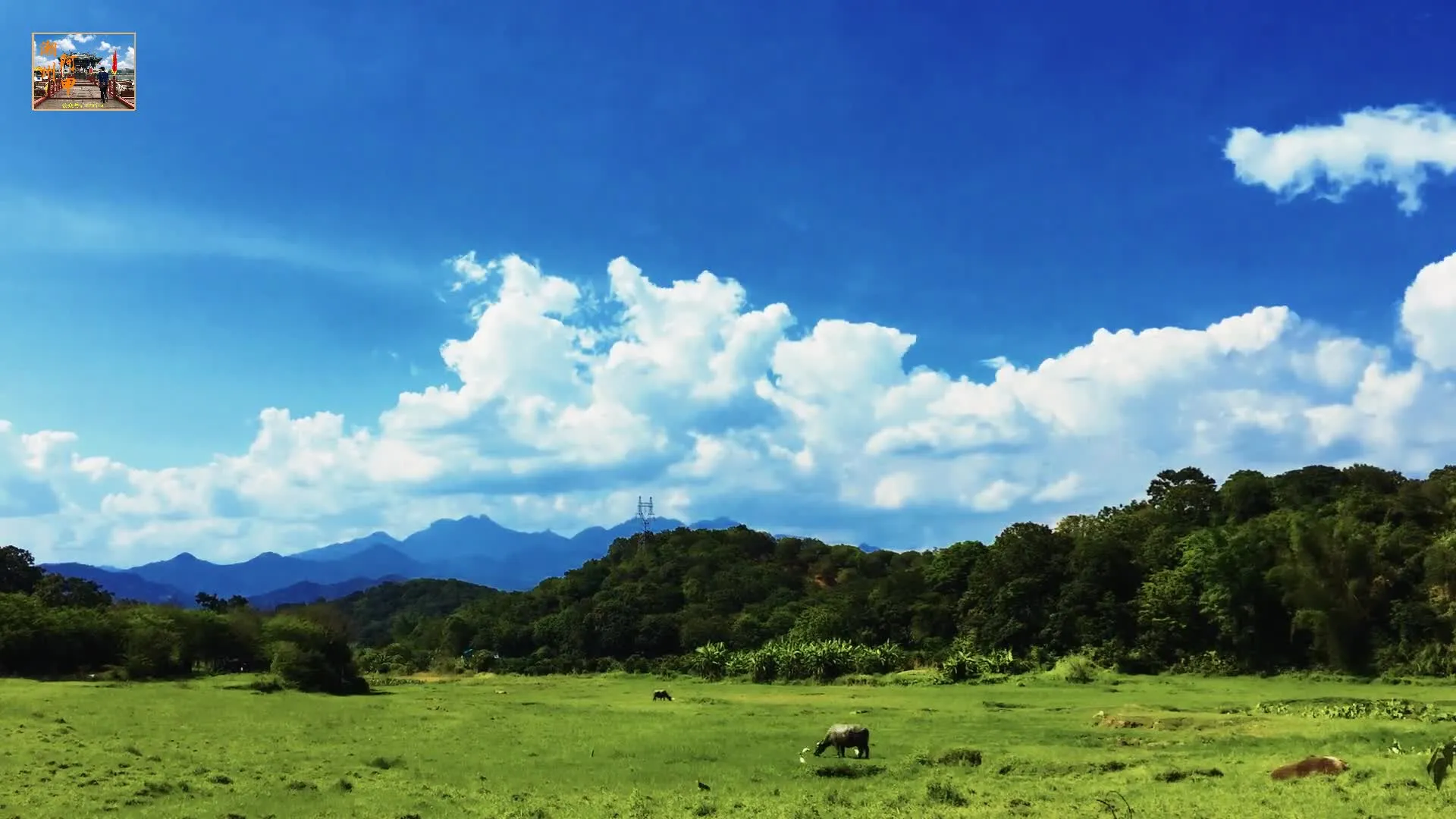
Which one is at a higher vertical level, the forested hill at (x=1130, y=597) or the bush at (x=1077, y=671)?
the forested hill at (x=1130, y=597)

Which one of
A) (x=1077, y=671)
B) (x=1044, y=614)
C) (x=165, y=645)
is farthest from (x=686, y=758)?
(x=1044, y=614)

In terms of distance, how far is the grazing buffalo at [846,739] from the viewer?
92.9 ft

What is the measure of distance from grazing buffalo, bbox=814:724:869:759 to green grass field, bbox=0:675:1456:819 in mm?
470

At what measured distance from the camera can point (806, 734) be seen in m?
35.0

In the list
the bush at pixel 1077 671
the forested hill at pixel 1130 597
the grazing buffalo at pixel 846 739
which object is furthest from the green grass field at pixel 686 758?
the bush at pixel 1077 671

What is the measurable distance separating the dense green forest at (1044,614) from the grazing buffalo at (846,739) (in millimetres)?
37747

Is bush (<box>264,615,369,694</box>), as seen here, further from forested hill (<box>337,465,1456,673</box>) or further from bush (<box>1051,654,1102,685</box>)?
bush (<box>1051,654,1102,685</box>)

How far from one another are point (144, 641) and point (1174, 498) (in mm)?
80977

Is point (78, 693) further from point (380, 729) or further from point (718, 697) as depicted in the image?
point (718, 697)

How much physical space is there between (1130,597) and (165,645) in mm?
65574

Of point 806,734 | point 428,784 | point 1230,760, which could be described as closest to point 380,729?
Result: point 428,784

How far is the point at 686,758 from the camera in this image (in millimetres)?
28781

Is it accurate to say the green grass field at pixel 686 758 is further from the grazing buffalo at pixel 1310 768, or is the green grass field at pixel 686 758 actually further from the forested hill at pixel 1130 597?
the forested hill at pixel 1130 597

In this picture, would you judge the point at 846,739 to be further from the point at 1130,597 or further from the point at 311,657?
the point at 1130,597
